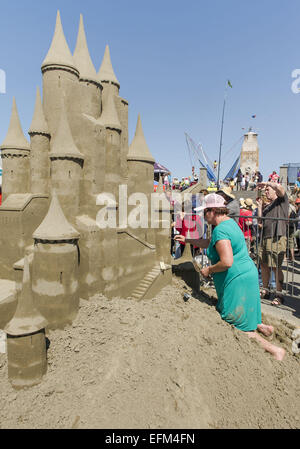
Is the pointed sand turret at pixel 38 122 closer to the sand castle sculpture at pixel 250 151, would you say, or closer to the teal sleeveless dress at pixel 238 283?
the teal sleeveless dress at pixel 238 283

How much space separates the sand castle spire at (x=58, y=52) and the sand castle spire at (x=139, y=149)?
80.5 inches

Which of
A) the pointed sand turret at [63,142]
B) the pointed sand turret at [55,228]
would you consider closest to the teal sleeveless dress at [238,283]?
the pointed sand turret at [55,228]

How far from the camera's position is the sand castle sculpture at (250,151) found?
111 feet

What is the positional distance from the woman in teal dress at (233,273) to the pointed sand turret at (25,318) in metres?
2.54

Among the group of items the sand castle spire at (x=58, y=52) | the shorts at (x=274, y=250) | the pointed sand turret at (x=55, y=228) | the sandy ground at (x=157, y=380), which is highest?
the sand castle spire at (x=58, y=52)

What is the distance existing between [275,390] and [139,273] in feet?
11.7

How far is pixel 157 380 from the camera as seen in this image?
3.55 m

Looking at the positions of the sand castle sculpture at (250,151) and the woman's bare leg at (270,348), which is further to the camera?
the sand castle sculpture at (250,151)

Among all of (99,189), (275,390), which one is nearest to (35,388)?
(275,390)

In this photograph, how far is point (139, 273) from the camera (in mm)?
6461

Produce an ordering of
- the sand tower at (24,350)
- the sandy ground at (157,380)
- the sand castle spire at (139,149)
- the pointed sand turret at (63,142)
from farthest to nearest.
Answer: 1. the sand castle spire at (139,149)
2. the pointed sand turret at (63,142)
3. the sand tower at (24,350)
4. the sandy ground at (157,380)

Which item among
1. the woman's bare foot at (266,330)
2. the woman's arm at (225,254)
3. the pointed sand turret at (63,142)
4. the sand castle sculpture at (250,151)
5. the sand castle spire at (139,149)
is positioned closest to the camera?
the woman's arm at (225,254)

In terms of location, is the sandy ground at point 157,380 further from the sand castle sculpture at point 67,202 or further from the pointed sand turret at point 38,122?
the pointed sand turret at point 38,122

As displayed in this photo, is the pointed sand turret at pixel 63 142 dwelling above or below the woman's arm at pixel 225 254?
above
